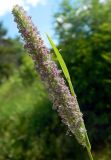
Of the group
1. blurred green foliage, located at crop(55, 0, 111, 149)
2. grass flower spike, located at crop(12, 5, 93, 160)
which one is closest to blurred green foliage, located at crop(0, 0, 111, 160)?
blurred green foliage, located at crop(55, 0, 111, 149)

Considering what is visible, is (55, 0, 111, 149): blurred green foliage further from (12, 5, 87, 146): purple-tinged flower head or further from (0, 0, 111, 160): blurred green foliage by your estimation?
(12, 5, 87, 146): purple-tinged flower head

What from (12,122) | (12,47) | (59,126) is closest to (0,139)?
(12,122)

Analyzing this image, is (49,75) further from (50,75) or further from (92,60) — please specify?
(92,60)

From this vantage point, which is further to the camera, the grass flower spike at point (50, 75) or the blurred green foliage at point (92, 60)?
the blurred green foliage at point (92, 60)

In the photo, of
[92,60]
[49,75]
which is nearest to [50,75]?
[49,75]

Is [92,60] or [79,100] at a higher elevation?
[92,60]

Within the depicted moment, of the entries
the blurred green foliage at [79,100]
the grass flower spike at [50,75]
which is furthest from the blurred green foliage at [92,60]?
the grass flower spike at [50,75]

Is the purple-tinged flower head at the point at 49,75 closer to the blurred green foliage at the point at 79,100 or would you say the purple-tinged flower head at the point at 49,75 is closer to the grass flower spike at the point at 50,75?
the grass flower spike at the point at 50,75
